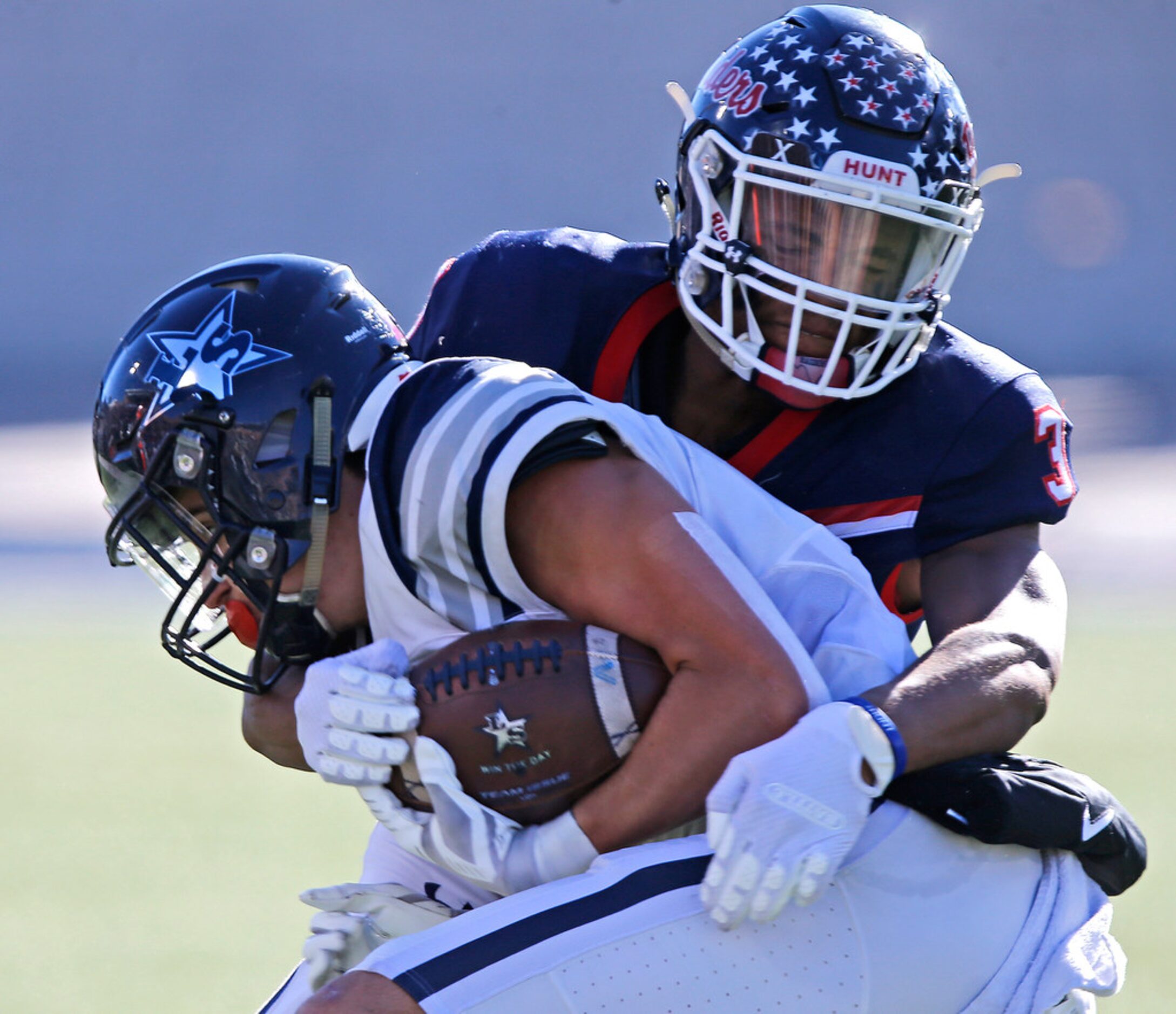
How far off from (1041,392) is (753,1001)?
1.26 m

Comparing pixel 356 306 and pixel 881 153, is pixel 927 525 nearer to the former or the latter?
pixel 881 153

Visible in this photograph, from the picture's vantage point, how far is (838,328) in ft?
7.96

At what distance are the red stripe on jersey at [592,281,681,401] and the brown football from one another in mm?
739

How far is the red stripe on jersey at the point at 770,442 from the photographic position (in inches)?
99.3

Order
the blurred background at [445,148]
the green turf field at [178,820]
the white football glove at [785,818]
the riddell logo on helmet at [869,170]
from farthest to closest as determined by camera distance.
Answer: the blurred background at [445,148]
the green turf field at [178,820]
the riddell logo on helmet at [869,170]
the white football glove at [785,818]

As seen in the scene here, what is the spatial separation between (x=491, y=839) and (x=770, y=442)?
3.15ft

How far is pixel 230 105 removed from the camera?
12.3 meters

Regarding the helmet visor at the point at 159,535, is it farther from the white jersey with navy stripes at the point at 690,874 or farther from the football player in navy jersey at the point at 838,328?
the football player in navy jersey at the point at 838,328

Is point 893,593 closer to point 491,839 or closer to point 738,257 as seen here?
point 738,257

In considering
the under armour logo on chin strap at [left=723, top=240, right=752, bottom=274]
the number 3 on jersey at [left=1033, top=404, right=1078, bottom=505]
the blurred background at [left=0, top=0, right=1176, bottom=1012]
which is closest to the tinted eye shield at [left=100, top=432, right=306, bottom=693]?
the under armour logo on chin strap at [left=723, top=240, right=752, bottom=274]

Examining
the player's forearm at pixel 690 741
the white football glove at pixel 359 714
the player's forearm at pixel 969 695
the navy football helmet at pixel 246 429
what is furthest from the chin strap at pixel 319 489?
the player's forearm at pixel 969 695

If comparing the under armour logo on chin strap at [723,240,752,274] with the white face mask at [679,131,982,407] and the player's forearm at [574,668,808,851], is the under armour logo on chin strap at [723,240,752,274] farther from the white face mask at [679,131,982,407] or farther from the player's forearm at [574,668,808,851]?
the player's forearm at [574,668,808,851]

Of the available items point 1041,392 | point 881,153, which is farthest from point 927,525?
point 881,153

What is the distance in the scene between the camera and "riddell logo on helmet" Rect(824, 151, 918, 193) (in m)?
2.41
